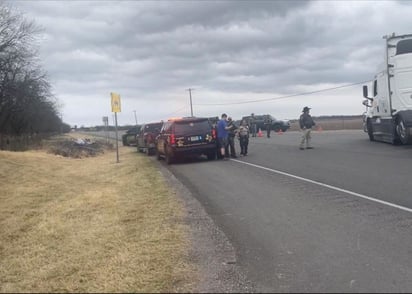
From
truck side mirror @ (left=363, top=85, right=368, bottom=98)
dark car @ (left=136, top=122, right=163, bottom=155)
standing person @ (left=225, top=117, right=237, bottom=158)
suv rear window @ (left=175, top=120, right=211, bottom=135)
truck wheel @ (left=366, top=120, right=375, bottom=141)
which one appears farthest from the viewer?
dark car @ (left=136, top=122, right=163, bottom=155)

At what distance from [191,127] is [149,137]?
7728 millimetres

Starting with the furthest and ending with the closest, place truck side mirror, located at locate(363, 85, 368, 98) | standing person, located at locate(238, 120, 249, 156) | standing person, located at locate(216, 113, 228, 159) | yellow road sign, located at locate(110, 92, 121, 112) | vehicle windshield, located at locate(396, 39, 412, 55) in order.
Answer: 1. truck side mirror, located at locate(363, 85, 368, 98)
2. yellow road sign, located at locate(110, 92, 121, 112)
3. standing person, located at locate(238, 120, 249, 156)
4. standing person, located at locate(216, 113, 228, 159)
5. vehicle windshield, located at locate(396, 39, 412, 55)

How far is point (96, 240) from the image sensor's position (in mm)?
7688

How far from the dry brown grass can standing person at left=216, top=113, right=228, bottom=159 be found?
5936 millimetres

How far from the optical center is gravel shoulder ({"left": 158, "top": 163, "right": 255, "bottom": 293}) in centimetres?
516

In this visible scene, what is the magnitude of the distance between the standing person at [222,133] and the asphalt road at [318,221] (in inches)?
175

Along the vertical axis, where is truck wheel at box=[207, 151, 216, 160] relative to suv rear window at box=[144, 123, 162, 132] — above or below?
below

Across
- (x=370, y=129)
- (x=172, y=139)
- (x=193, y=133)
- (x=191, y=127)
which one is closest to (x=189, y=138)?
(x=193, y=133)

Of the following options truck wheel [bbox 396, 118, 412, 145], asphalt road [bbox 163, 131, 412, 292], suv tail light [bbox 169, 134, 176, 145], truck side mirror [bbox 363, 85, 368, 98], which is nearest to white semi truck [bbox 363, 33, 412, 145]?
truck wheel [bbox 396, 118, 412, 145]

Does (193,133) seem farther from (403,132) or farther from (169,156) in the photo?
(403,132)

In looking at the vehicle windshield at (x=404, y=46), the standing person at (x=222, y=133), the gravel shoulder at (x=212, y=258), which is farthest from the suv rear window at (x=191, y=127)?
the gravel shoulder at (x=212, y=258)

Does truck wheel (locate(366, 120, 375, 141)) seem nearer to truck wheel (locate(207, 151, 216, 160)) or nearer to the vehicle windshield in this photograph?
the vehicle windshield

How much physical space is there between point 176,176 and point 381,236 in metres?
9.24

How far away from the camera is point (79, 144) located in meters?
40.7
